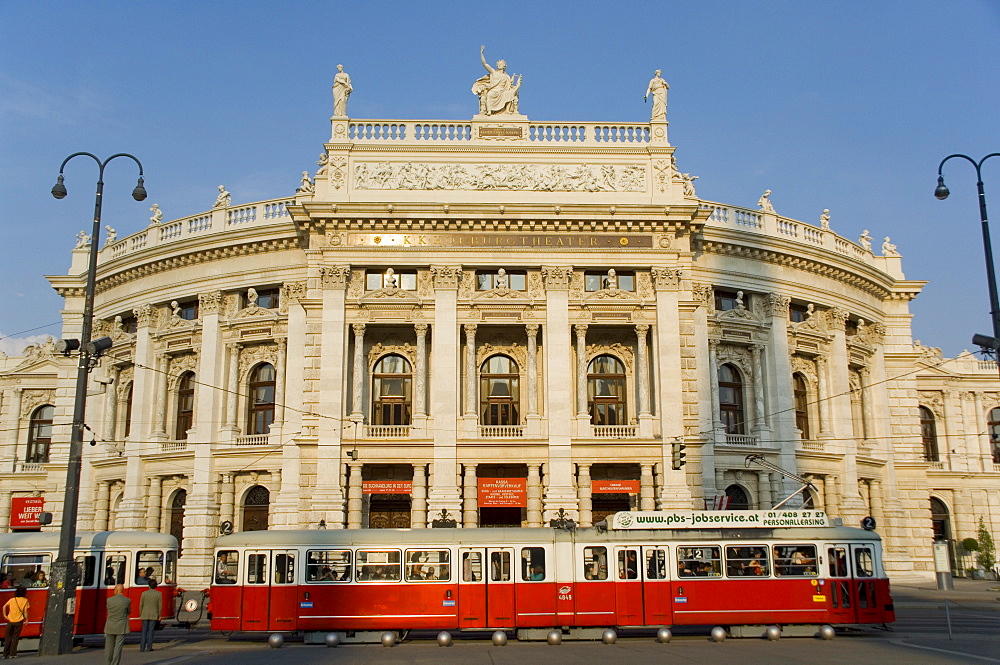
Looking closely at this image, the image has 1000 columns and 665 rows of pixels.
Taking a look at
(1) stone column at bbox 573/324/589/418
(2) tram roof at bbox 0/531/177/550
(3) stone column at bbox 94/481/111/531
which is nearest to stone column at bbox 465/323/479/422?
(1) stone column at bbox 573/324/589/418

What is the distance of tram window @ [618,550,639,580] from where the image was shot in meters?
26.2

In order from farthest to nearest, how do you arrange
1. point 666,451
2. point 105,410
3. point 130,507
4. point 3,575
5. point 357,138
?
1. point 105,410
2. point 130,507
3. point 357,138
4. point 666,451
5. point 3,575

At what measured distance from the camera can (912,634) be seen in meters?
26.5

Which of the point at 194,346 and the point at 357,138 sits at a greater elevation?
the point at 357,138

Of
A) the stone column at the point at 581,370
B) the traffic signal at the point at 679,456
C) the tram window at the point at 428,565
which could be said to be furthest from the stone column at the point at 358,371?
the tram window at the point at 428,565

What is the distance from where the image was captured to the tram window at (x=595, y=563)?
26188mm

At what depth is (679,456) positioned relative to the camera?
132 ft

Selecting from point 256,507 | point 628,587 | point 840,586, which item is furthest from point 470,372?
point 840,586

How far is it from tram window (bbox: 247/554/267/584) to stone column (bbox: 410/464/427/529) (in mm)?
14340

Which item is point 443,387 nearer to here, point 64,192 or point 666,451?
point 666,451

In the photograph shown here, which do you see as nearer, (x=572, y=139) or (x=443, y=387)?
(x=443, y=387)

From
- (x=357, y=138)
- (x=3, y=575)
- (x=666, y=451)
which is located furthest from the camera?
(x=357, y=138)

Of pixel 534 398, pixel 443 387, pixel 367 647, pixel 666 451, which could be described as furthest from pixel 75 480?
pixel 666 451

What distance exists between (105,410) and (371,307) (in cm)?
1953
